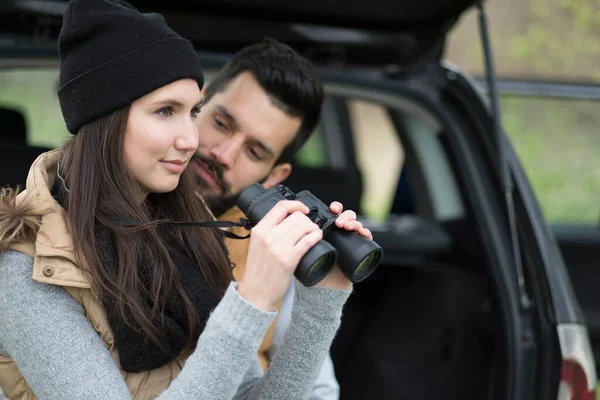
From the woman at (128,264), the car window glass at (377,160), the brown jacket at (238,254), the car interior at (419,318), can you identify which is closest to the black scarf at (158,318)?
the woman at (128,264)

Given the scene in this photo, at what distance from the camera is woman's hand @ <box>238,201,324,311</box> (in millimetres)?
1340

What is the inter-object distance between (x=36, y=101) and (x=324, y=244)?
224cm

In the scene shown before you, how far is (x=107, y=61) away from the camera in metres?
1.55

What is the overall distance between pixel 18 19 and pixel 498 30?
32.1ft

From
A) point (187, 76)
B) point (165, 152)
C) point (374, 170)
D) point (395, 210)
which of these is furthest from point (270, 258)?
point (374, 170)

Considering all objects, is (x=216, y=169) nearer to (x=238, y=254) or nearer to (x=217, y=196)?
(x=217, y=196)

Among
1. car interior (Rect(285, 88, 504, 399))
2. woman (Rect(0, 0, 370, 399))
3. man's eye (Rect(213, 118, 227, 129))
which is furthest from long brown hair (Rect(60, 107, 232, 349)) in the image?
car interior (Rect(285, 88, 504, 399))

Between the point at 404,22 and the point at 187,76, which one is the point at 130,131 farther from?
the point at 404,22

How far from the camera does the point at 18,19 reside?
241cm

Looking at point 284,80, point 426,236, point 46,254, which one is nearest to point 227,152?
point 284,80

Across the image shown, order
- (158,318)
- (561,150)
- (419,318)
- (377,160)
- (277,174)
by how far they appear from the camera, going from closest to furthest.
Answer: (158,318), (277,174), (419,318), (561,150), (377,160)

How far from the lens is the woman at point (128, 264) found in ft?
4.52

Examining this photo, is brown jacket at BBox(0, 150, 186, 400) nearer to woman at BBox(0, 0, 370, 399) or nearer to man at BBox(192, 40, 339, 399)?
woman at BBox(0, 0, 370, 399)

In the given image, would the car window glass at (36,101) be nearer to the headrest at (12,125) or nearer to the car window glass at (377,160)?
the headrest at (12,125)
